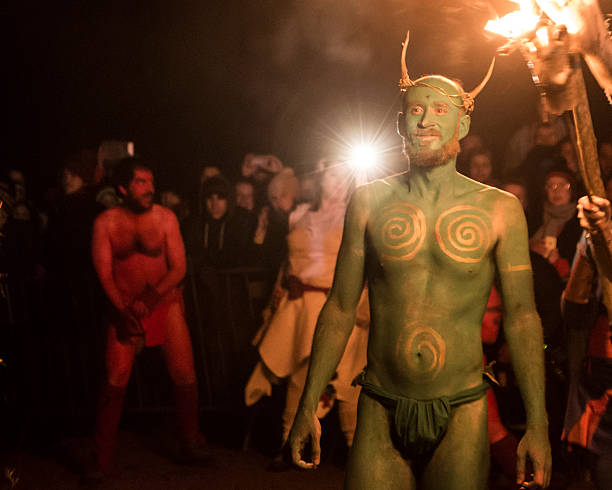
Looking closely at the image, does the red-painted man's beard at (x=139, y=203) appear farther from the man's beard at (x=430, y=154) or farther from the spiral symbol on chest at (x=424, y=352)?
the spiral symbol on chest at (x=424, y=352)

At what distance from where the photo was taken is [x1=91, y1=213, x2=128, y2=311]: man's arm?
6070 millimetres

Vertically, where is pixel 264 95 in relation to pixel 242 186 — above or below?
above

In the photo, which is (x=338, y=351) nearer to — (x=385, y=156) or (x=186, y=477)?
(x=186, y=477)

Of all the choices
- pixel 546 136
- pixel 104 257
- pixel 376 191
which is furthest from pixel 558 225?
pixel 376 191

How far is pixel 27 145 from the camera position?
12578 millimetres

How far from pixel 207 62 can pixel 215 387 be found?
6378 mm

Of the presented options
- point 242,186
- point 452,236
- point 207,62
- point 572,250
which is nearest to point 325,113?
point 207,62

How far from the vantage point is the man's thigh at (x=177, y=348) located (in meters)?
6.31

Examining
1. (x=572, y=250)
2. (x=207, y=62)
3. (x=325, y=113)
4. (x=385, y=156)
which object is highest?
(x=207, y=62)

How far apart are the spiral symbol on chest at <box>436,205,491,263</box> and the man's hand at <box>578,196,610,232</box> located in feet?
1.38

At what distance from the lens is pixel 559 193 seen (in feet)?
20.3

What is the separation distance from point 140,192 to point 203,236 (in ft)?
5.27

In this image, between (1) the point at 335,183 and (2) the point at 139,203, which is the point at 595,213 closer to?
(1) the point at 335,183

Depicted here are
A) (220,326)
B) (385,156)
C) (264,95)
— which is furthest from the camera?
(264,95)
